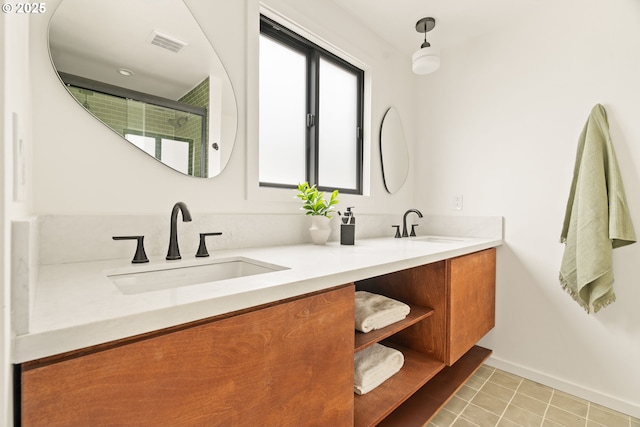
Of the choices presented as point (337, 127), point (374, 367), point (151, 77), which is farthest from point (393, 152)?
point (151, 77)

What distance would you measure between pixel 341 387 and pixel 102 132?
1.14 m

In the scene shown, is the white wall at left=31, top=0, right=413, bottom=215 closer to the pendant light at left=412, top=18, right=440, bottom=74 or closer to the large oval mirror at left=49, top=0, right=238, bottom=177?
the large oval mirror at left=49, top=0, right=238, bottom=177

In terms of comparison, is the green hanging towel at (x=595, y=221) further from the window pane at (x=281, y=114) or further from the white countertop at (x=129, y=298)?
the window pane at (x=281, y=114)

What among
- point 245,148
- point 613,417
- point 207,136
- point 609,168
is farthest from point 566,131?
point 207,136

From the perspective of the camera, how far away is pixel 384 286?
161cm

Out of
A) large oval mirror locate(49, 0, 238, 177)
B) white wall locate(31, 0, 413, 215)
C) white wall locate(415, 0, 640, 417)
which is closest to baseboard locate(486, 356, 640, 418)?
white wall locate(415, 0, 640, 417)

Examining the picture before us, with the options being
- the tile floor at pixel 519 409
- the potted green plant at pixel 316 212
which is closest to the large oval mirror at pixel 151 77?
the potted green plant at pixel 316 212

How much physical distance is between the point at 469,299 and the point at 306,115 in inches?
54.8

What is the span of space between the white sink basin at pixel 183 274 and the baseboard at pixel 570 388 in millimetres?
1850

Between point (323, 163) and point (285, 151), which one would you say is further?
point (323, 163)

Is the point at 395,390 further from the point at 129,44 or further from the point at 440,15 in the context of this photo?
the point at 440,15

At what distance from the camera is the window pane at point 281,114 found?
1618 mm

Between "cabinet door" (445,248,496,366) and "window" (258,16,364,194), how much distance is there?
869 mm

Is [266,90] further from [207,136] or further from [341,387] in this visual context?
[341,387]
